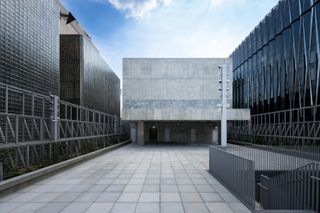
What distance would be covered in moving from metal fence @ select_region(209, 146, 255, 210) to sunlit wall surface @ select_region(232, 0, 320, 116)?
1841cm

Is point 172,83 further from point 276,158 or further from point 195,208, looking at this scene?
point 195,208

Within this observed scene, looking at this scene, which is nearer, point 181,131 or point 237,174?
point 237,174

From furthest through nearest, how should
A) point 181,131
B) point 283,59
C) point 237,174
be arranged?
point 181,131 → point 283,59 → point 237,174

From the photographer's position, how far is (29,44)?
54.2 ft

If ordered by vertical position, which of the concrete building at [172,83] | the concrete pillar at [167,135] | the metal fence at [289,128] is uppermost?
the concrete building at [172,83]

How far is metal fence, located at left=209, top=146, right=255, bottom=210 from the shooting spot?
272 inches

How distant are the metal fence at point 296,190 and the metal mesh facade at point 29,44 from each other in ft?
39.7

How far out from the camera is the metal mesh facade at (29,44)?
13695 mm

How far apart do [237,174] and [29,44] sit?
13.8 meters

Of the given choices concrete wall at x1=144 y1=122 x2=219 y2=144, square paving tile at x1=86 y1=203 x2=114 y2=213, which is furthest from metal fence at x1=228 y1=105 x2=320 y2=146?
square paving tile at x1=86 y1=203 x2=114 y2=213

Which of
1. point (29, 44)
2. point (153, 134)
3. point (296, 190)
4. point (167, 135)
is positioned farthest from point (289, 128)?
point (29, 44)

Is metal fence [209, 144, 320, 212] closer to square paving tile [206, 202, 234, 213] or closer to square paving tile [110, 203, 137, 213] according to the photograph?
square paving tile [206, 202, 234, 213]

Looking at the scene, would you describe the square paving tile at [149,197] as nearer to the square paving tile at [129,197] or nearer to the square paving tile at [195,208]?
the square paving tile at [129,197]

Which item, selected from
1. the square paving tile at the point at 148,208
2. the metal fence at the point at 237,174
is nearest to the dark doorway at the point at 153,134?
the metal fence at the point at 237,174
